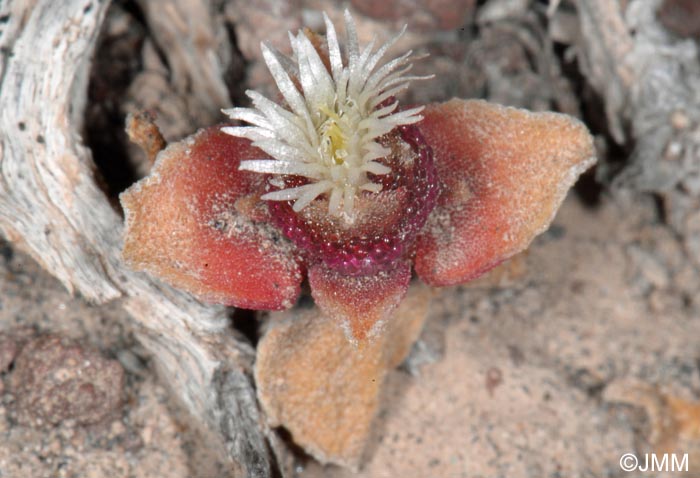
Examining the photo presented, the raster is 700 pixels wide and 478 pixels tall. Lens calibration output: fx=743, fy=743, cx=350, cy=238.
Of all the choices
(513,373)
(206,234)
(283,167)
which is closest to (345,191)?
(283,167)

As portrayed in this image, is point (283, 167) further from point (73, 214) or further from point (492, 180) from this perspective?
point (73, 214)

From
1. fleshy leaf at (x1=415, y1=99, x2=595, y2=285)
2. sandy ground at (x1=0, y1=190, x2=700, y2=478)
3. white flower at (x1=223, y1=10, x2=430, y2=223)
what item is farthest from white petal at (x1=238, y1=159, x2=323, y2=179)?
sandy ground at (x1=0, y1=190, x2=700, y2=478)

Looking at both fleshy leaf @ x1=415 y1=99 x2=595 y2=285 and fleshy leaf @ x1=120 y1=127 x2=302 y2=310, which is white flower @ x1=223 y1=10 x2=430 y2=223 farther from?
fleshy leaf @ x1=415 y1=99 x2=595 y2=285

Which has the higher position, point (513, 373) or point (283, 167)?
point (283, 167)

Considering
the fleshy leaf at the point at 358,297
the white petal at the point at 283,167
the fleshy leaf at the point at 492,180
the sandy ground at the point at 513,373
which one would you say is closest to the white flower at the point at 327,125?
the white petal at the point at 283,167

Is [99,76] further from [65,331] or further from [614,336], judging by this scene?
[614,336]

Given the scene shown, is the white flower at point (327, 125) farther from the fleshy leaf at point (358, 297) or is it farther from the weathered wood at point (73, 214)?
the weathered wood at point (73, 214)

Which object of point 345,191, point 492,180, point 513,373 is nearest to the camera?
point 345,191
